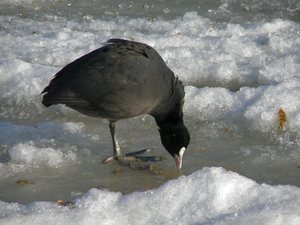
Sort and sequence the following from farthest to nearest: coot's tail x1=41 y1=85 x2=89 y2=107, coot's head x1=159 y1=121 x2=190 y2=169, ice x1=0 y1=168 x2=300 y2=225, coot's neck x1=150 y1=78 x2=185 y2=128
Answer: coot's neck x1=150 y1=78 x2=185 y2=128
coot's head x1=159 y1=121 x2=190 y2=169
coot's tail x1=41 y1=85 x2=89 y2=107
ice x1=0 y1=168 x2=300 y2=225

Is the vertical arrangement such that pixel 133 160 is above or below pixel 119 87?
below

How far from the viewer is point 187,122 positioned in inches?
204

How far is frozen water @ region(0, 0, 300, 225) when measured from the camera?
12.1 ft

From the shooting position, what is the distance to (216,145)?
4.82 metres

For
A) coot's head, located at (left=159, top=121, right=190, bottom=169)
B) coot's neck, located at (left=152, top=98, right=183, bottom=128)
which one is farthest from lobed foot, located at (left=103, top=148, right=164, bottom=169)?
coot's neck, located at (left=152, top=98, right=183, bottom=128)

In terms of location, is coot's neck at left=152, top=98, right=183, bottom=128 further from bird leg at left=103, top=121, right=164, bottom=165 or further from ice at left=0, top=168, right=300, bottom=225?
ice at left=0, top=168, right=300, bottom=225

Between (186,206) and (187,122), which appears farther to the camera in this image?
(187,122)

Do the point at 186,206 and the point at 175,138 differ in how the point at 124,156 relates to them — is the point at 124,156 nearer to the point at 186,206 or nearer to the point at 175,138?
the point at 175,138

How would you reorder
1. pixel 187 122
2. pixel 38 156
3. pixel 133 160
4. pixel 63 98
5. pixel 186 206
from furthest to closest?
pixel 187 122
pixel 133 160
pixel 38 156
pixel 63 98
pixel 186 206

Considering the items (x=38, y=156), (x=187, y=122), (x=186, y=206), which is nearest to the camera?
(x=186, y=206)

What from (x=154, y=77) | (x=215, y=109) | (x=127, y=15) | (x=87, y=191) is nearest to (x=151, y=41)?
(x=127, y=15)

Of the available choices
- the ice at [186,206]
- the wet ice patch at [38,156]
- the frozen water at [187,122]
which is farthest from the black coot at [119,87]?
the ice at [186,206]

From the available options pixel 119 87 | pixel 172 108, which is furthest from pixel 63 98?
pixel 172 108

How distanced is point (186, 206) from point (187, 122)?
1.56 metres
